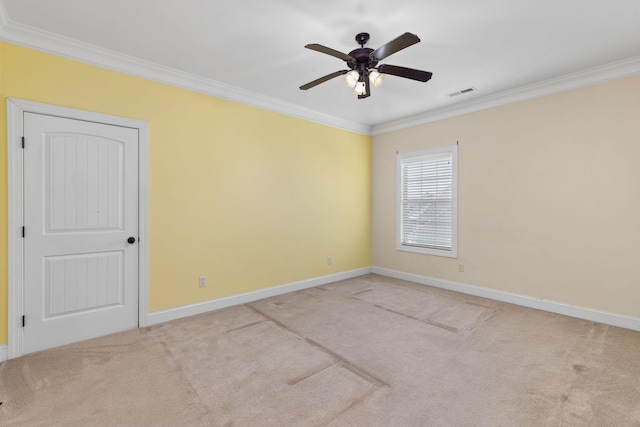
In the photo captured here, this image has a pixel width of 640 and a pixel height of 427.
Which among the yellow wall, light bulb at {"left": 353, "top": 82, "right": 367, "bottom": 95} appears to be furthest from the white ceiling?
light bulb at {"left": 353, "top": 82, "right": 367, "bottom": 95}

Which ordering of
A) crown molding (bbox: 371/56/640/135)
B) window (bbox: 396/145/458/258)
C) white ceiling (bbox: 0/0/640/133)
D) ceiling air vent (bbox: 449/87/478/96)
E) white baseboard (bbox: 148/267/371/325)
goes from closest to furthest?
white ceiling (bbox: 0/0/640/133) < crown molding (bbox: 371/56/640/135) < white baseboard (bbox: 148/267/371/325) < ceiling air vent (bbox: 449/87/478/96) < window (bbox: 396/145/458/258)

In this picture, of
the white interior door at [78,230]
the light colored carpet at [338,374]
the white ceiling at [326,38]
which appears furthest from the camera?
the white interior door at [78,230]

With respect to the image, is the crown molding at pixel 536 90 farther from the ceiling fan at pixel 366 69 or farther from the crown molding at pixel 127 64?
the ceiling fan at pixel 366 69

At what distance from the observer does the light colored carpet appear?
1828 millimetres

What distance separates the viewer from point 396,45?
82.4 inches

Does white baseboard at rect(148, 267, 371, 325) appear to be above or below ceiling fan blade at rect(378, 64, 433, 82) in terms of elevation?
below

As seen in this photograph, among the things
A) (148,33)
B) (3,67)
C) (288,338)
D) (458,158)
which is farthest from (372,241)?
(3,67)

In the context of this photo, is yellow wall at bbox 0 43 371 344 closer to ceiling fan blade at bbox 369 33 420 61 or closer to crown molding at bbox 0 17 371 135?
crown molding at bbox 0 17 371 135

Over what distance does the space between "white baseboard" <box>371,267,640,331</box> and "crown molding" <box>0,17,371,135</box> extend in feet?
10.8

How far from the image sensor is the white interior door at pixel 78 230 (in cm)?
259

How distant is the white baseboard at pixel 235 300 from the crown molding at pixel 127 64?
8.38 feet

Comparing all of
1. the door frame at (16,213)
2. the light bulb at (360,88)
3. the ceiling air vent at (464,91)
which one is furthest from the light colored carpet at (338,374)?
the ceiling air vent at (464,91)

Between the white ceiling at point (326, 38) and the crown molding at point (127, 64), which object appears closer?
the white ceiling at point (326, 38)

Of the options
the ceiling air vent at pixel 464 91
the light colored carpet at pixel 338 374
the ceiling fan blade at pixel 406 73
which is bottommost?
the light colored carpet at pixel 338 374
